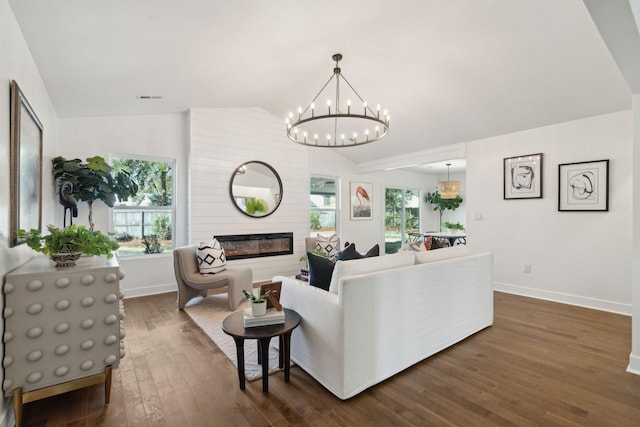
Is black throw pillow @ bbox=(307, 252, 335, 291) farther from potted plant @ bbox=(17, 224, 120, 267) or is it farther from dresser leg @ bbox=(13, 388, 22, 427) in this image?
dresser leg @ bbox=(13, 388, 22, 427)

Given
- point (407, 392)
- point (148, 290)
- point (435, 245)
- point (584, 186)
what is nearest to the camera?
point (407, 392)

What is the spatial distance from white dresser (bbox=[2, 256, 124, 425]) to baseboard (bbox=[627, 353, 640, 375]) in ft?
11.9

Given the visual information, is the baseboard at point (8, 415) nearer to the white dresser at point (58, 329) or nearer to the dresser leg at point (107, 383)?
the white dresser at point (58, 329)

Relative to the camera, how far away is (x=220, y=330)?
3.28m

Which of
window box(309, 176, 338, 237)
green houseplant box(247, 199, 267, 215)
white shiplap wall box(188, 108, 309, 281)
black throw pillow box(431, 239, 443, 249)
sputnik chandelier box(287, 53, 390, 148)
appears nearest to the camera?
black throw pillow box(431, 239, 443, 249)

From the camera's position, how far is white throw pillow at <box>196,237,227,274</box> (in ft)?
13.4

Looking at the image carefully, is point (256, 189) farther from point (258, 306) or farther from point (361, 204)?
point (258, 306)

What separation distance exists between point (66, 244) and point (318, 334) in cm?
170

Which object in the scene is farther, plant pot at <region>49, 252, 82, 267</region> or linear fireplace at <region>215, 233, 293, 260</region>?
linear fireplace at <region>215, 233, 293, 260</region>

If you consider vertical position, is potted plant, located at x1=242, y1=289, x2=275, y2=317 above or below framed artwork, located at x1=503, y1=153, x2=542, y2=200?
below

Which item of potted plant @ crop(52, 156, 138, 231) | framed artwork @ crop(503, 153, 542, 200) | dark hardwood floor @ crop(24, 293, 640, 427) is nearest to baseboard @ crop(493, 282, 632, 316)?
dark hardwood floor @ crop(24, 293, 640, 427)

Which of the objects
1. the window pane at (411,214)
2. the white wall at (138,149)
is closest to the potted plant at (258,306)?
the white wall at (138,149)

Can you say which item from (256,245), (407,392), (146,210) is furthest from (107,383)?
(256,245)

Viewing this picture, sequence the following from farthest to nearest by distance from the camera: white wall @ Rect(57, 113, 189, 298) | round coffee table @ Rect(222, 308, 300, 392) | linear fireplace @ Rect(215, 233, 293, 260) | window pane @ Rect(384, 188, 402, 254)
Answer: window pane @ Rect(384, 188, 402, 254) < linear fireplace @ Rect(215, 233, 293, 260) < white wall @ Rect(57, 113, 189, 298) < round coffee table @ Rect(222, 308, 300, 392)
